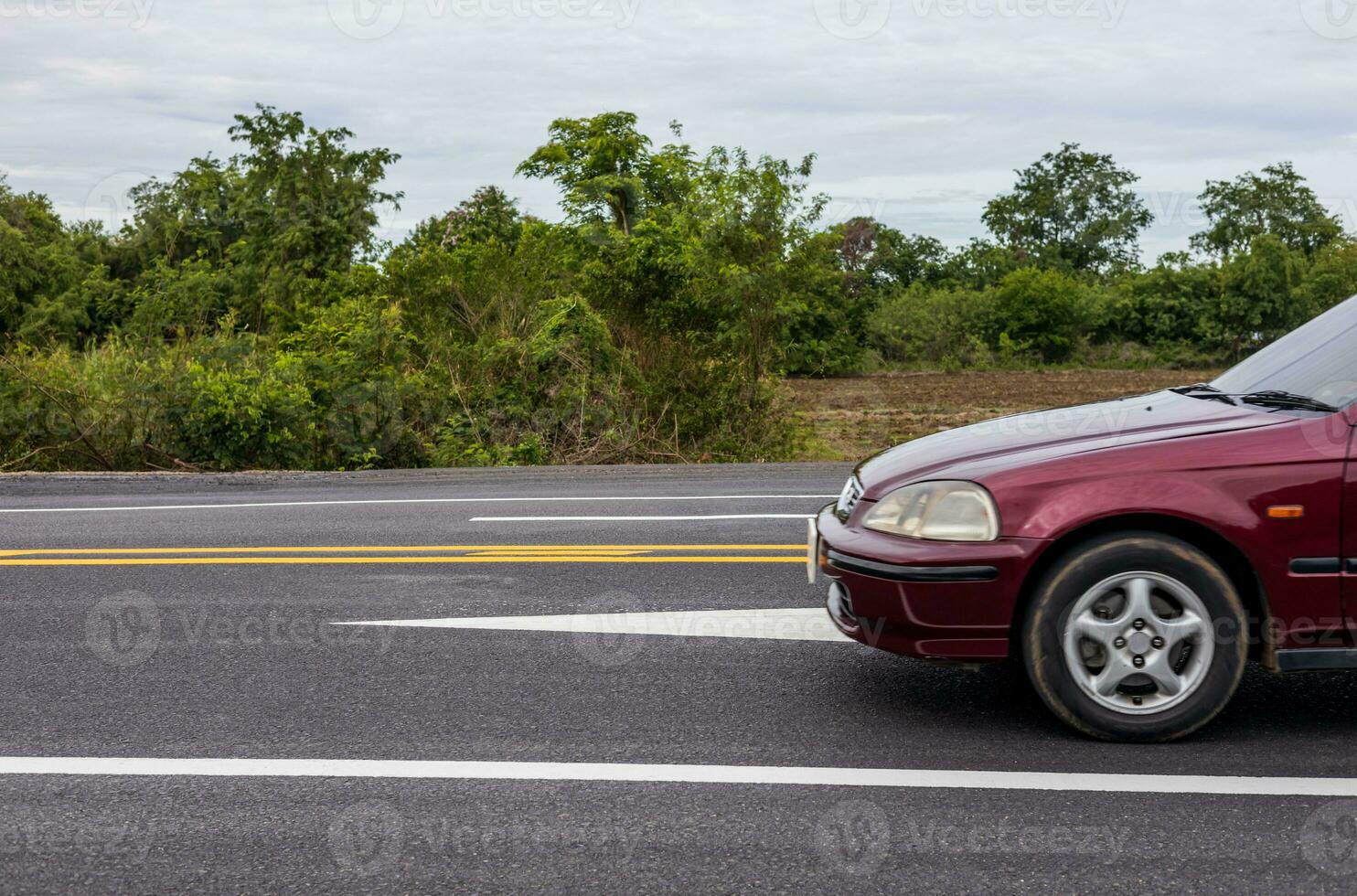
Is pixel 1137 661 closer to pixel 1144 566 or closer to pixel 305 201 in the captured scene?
pixel 1144 566

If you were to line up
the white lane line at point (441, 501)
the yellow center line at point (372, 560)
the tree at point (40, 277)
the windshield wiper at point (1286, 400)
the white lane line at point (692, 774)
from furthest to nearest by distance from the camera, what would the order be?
1. the tree at point (40, 277)
2. the white lane line at point (441, 501)
3. the yellow center line at point (372, 560)
4. the windshield wiper at point (1286, 400)
5. the white lane line at point (692, 774)

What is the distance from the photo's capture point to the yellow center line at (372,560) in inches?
316

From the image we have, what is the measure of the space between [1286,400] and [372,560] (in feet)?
18.4

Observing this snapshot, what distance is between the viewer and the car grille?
505cm

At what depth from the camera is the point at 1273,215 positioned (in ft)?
229

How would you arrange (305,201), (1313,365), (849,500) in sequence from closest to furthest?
(1313,365), (849,500), (305,201)

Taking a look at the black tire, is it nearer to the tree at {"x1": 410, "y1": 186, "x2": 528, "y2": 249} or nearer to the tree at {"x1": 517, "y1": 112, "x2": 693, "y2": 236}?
the tree at {"x1": 517, "y1": 112, "x2": 693, "y2": 236}

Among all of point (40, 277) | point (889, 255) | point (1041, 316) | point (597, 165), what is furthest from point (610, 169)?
point (889, 255)

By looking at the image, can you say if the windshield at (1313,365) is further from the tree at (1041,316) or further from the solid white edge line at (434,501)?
the tree at (1041,316)

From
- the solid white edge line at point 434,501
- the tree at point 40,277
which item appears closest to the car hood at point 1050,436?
the solid white edge line at point 434,501

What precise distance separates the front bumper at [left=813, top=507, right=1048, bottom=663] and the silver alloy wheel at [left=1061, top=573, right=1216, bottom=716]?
0.23 meters

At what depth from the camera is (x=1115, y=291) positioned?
59.1 meters

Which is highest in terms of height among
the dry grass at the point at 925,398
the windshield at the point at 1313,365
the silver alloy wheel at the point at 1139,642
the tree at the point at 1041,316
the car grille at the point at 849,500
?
the tree at the point at 1041,316

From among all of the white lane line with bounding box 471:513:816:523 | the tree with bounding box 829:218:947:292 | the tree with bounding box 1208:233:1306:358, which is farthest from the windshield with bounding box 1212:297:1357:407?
the tree with bounding box 829:218:947:292
